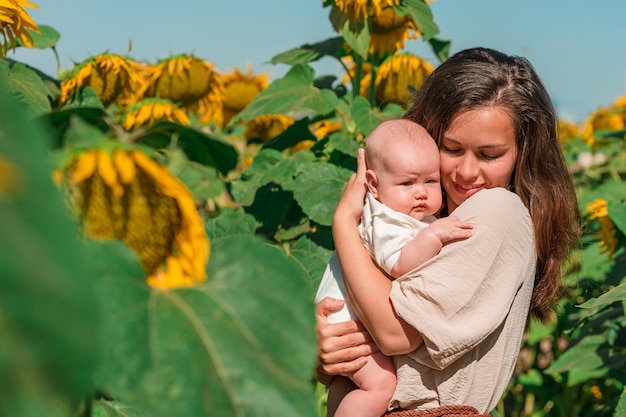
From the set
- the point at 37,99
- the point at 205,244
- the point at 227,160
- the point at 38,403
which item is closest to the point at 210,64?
the point at 37,99

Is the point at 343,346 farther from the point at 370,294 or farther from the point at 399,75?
the point at 399,75

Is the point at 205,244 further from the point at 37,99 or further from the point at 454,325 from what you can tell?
the point at 37,99

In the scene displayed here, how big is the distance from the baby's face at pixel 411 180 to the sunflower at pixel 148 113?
112 centimetres

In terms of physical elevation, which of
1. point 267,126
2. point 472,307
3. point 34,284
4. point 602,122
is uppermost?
point 34,284

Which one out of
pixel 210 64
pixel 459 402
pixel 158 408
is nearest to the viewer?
pixel 158 408

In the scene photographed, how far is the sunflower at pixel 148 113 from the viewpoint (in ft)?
8.25

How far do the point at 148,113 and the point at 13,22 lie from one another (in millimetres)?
993

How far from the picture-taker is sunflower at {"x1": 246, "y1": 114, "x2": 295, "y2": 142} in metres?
3.23

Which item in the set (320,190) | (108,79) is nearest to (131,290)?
(320,190)

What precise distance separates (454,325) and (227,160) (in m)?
0.59

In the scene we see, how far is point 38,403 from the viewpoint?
376 mm

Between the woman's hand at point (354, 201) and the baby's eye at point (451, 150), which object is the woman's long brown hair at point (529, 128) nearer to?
the baby's eye at point (451, 150)

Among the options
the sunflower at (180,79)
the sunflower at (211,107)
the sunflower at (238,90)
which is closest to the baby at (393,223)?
the sunflower at (180,79)

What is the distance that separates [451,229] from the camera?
143 centimetres
